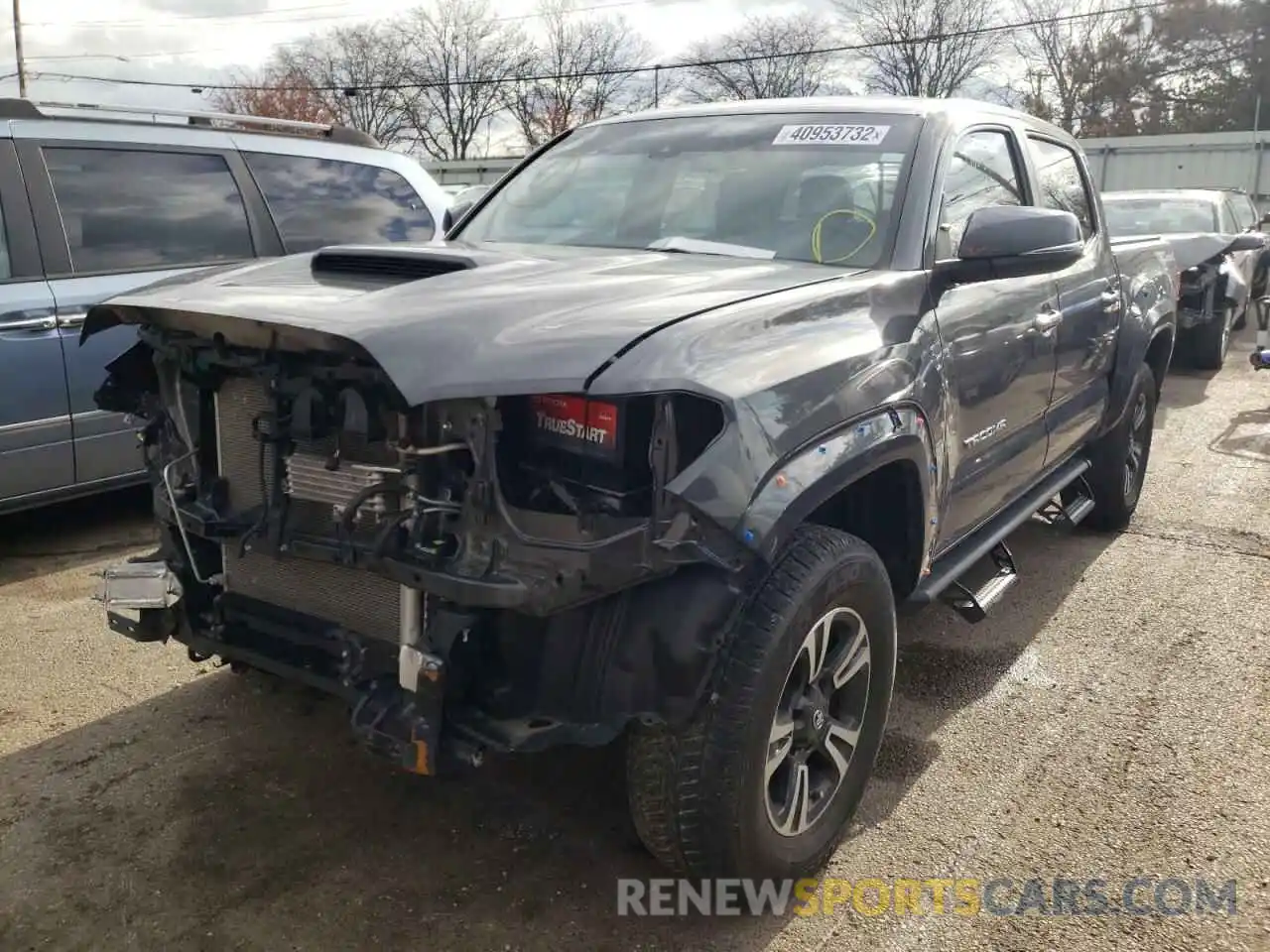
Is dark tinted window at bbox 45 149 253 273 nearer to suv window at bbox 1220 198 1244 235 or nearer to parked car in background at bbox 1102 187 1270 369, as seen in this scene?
parked car in background at bbox 1102 187 1270 369

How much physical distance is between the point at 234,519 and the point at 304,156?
13.3 ft

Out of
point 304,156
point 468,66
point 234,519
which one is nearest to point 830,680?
point 234,519

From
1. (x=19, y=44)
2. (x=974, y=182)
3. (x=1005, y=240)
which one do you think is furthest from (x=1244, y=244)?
(x=19, y=44)

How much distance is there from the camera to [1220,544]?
5.39m

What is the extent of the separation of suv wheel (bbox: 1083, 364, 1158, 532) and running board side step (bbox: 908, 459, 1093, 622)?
875mm

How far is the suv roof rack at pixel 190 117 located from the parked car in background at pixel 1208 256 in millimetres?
7634

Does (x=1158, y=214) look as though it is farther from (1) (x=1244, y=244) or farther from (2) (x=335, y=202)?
(2) (x=335, y=202)

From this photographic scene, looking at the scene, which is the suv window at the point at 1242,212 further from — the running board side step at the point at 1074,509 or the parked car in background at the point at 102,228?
the parked car in background at the point at 102,228

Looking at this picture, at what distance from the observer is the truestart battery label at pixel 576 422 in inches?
86.4

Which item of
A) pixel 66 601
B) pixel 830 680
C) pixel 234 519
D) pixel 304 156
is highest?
pixel 304 156

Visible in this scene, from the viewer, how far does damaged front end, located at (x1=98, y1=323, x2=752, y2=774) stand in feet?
7.11

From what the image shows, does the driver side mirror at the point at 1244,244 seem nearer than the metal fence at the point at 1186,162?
Yes

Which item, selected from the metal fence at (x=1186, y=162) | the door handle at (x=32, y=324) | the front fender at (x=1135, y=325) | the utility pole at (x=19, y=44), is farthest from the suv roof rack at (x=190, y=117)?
the utility pole at (x=19, y=44)

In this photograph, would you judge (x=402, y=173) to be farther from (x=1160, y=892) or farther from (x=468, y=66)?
(x=468, y=66)
